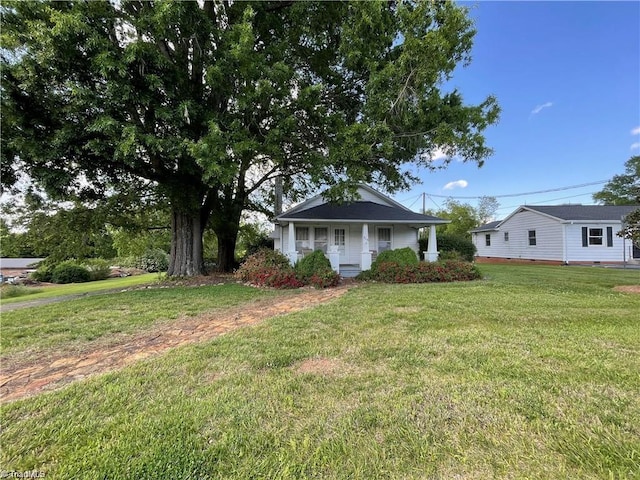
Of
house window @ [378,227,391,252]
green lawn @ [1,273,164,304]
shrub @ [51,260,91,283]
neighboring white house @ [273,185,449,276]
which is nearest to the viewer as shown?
green lawn @ [1,273,164,304]

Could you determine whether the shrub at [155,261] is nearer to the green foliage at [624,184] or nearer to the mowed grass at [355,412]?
the mowed grass at [355,412]

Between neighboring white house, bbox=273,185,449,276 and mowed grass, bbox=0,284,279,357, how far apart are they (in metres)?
5.75

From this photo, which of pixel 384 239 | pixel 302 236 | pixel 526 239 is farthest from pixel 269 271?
pixel 526 239

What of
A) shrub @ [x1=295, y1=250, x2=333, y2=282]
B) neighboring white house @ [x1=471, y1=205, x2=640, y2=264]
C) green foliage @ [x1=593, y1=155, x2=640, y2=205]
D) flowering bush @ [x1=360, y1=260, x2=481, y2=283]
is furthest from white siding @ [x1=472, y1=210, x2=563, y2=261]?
green foliage @ [x1=593, y1=155, x2=640, y2=205]

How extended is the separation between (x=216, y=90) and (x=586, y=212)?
73.7ft

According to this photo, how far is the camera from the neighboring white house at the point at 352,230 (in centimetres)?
1327

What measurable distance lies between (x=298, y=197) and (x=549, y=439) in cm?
1583

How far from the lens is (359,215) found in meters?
13.5

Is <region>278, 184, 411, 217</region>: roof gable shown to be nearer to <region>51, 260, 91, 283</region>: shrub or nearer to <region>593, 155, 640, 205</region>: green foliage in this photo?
<region>51, 260, 91, 283</region>: shrub

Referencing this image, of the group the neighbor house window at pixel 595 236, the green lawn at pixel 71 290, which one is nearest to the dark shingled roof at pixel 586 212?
the neighbor house window at pixel 595 236

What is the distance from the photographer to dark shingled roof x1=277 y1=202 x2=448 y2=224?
12.9m

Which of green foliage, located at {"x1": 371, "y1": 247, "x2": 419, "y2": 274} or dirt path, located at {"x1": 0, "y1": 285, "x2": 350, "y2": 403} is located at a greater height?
green foliage, located at {"x1": 371, "y1": 247, "x2": 419, "y2": 274}

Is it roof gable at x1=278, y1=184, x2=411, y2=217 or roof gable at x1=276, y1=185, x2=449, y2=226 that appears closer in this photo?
roof gable at x1=276, y1=185, x2=449, y2=226

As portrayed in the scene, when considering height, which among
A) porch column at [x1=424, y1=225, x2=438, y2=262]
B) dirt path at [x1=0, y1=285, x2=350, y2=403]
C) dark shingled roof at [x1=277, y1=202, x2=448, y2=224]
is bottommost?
dirt path at [x1=0, y1=285, x2=350, y2=403]
